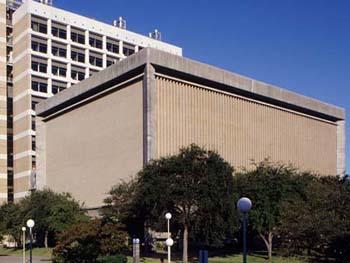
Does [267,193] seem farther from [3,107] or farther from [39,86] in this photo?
[3,107]

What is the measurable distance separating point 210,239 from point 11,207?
114 feet

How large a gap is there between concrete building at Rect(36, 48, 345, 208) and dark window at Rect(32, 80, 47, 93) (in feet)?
38.8

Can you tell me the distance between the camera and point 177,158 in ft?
131

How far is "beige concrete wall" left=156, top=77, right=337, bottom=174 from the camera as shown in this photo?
58.3 meters

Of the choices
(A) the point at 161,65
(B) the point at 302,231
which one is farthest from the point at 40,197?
(B) the point at 302,231

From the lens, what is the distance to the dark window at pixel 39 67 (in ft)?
294

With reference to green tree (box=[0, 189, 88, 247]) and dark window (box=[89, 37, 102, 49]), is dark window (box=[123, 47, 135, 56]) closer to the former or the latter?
dark window (box=[89, 37, 102, 49])

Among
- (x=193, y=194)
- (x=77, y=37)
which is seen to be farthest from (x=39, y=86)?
(x=193, y=194)

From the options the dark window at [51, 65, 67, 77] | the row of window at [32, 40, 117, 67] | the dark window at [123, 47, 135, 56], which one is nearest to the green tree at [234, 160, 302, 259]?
the dark window at [51, 65, 67, 77]

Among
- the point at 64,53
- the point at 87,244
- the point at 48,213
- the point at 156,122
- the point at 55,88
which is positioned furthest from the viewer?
the point at 64,53

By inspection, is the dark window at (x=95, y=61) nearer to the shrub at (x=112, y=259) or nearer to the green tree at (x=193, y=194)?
the green tree at (x=193, y=194)

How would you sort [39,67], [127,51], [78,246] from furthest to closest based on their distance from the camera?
1. [127,51]
2. [39,67]
3. [78,246]

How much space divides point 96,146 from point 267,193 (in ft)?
89.0

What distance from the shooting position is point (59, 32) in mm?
93062
